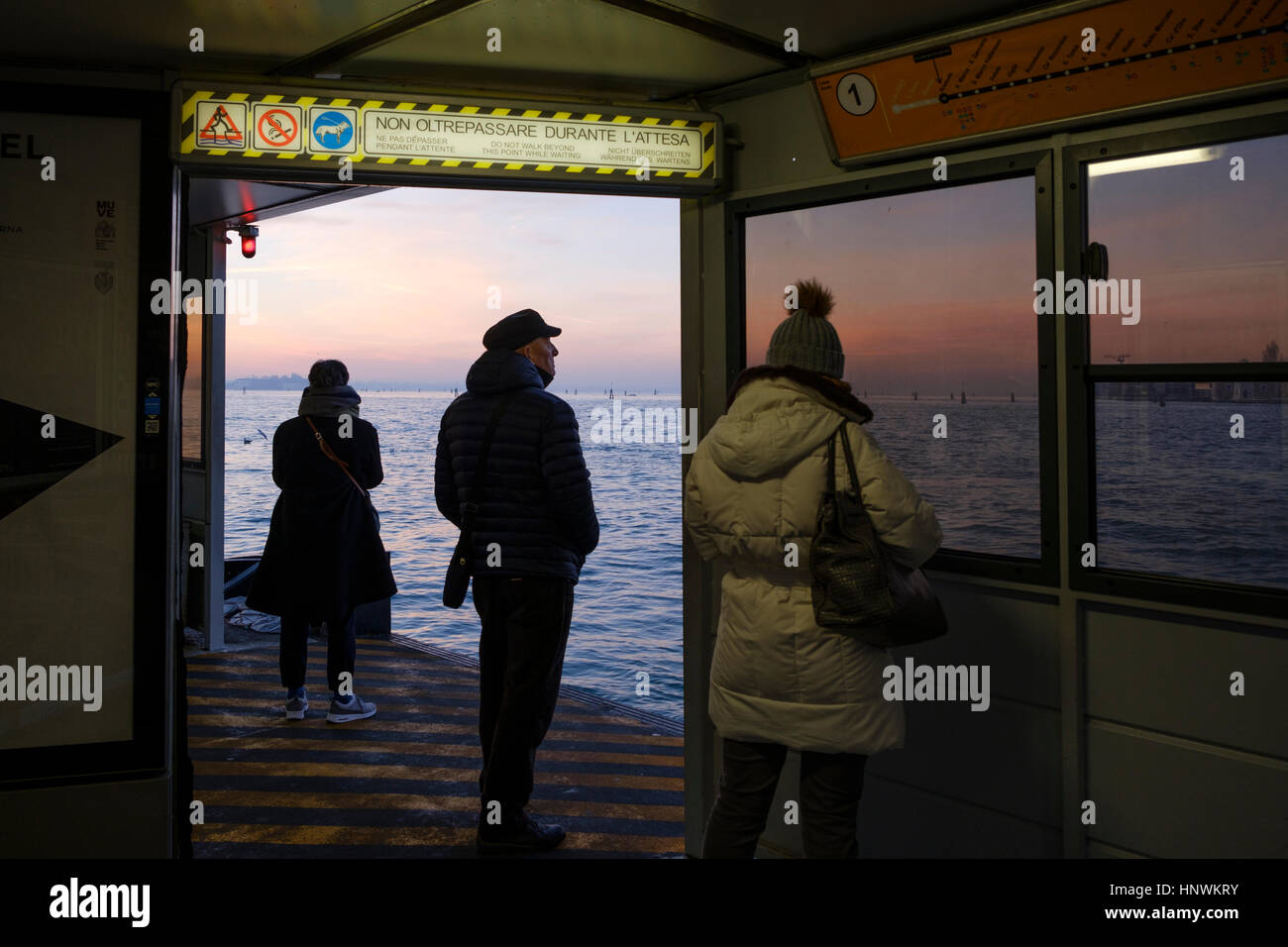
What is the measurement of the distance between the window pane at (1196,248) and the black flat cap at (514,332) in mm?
1972

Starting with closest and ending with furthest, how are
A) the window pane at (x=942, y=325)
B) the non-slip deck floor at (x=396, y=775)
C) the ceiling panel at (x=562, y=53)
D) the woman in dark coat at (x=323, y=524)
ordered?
the ceiling panel at (x=562, y=53) < the window pane at (x=942, y=325) < the non-slip deck floor at (x=396, y=775) < the woman in dark coat at (x=323, y=524)

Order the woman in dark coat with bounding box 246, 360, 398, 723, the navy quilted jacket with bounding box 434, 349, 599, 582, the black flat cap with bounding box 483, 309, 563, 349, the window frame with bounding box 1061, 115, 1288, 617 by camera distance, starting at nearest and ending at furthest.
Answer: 1. the window frame with bounding box 1061, 115, 1288, 617
2. the navy quilted jacket with bounding box 434, 349, 599, 582
3. the black flat cap with bounding box 483, 309, 563, 349
4. the woman in dark coat with bounding box 246, 360, 398, 723

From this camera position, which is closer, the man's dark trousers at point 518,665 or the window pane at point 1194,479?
the window pane at point 1194,479

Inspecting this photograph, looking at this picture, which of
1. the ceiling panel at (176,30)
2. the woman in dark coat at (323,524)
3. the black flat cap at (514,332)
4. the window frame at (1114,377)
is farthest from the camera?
the woman in dark coat at (323,524)

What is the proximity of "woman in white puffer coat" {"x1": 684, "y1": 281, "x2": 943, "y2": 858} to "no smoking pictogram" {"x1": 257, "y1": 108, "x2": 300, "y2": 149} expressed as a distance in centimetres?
179

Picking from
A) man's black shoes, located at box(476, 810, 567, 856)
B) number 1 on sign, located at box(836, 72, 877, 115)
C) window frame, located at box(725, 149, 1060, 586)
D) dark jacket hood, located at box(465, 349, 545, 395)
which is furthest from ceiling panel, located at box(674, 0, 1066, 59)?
man's black shoes, located at box(476, 810, 567, 856)

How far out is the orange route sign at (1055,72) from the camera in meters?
2.74

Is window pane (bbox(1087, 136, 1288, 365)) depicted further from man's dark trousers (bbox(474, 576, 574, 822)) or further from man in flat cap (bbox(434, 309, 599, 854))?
man's dark trousers (bbox(474, 576, 574, 822))

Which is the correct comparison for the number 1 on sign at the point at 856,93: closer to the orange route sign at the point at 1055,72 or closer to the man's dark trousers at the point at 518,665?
the orange route sign at the point at 1055,72

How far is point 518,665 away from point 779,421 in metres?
1.67

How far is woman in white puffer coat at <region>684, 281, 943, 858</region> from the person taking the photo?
275 cm

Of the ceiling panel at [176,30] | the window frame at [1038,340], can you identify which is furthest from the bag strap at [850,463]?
the ceiling panel at [176,30]
